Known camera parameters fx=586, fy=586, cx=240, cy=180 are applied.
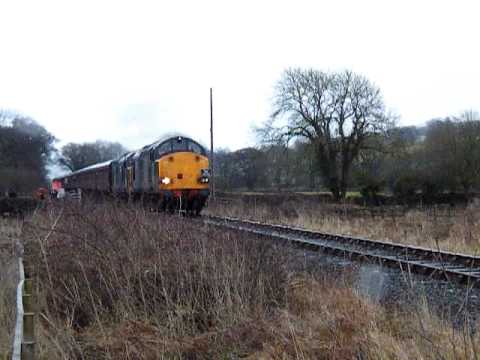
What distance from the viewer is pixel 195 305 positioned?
21.6 ft

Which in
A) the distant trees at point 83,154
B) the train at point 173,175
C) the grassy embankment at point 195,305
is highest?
the distant trees at point 83,154

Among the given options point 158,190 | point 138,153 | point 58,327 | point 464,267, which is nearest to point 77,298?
point 58,327

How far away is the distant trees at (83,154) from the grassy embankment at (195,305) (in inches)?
3057

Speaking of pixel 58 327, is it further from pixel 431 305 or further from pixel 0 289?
pixel 431 305

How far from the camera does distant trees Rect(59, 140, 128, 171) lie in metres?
85.4

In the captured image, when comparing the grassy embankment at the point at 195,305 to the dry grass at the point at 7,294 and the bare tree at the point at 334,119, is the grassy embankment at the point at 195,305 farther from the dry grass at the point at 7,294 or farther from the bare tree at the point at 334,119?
the bare tree at the point at 334,119

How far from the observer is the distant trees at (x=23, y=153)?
5522cm

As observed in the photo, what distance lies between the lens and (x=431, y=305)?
7.06 m

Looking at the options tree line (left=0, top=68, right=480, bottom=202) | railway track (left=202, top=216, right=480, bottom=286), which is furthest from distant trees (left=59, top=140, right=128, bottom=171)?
railway track (left=202, top=216, right=480, bottom=286)

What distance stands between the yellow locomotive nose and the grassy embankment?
12332 millimetres

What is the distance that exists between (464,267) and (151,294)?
5638 millimetres

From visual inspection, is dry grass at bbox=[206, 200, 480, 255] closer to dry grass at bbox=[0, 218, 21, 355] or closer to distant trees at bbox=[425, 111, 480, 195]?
dry grass at bbox=[0, 218, 21, 355]

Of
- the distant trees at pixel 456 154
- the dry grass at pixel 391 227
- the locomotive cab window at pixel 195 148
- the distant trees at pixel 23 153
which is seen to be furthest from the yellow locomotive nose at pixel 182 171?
the distant trees at pixel 23 153

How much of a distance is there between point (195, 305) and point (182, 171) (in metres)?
15.5
